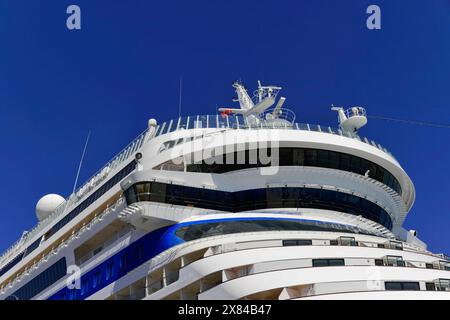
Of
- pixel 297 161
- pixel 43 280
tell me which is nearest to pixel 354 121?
pixel 297 161

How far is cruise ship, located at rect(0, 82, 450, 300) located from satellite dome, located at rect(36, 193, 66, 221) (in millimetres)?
7922

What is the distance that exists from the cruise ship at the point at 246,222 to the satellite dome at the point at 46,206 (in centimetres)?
792

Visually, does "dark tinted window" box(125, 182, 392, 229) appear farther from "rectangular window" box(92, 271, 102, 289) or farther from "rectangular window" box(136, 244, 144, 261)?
"rectangular window" box(92, 271, 102, 289)

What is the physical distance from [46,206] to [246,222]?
23250mm

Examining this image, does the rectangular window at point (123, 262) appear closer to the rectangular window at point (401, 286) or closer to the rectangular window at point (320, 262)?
the rectangular window at point (320, 262)

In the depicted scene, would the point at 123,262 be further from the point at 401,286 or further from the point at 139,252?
the point at 401,286

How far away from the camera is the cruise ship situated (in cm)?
1688

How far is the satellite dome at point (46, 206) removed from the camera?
134ft

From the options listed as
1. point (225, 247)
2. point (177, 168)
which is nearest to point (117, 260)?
point (177, 168)

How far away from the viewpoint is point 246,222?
21.6m

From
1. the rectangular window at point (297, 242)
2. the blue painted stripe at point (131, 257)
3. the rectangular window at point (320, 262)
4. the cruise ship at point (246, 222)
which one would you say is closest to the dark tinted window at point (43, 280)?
the cruise ship at point (246, 222)

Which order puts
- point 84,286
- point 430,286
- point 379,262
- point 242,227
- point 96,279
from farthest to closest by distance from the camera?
point 84,286, point 96,279, point 242,227, point 379,262, point 430,286
